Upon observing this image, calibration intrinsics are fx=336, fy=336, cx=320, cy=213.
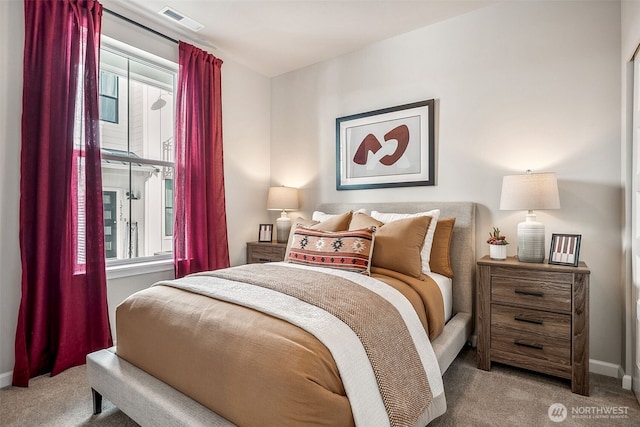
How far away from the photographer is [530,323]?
2123 mm

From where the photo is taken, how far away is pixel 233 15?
2803 mm

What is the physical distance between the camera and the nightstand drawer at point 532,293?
2023mm

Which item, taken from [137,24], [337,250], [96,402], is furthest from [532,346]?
[137,24]

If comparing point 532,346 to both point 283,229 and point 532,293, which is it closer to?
point 532,293

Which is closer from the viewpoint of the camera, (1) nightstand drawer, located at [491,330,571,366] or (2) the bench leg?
(2) the bench leg

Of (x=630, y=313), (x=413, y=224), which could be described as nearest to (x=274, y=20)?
(x=413, y=224)

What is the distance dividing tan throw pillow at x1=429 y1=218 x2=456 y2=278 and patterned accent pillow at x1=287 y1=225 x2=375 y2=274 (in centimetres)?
58

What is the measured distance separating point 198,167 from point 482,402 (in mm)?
2806

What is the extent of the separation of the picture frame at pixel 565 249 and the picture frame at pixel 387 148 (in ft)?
3.34

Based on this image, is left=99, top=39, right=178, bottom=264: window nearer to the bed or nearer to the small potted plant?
the bed

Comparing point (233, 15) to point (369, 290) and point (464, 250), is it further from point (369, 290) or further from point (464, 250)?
point (464, 250)

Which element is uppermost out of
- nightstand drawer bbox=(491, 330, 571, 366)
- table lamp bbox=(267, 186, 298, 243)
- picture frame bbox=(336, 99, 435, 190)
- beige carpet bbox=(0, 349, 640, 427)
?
picture frame bbox=(336, 99, 435, 190)

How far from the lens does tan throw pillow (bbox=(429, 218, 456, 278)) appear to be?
8.30ft

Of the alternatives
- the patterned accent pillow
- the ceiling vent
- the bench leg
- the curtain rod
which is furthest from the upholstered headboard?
the curtain rod
